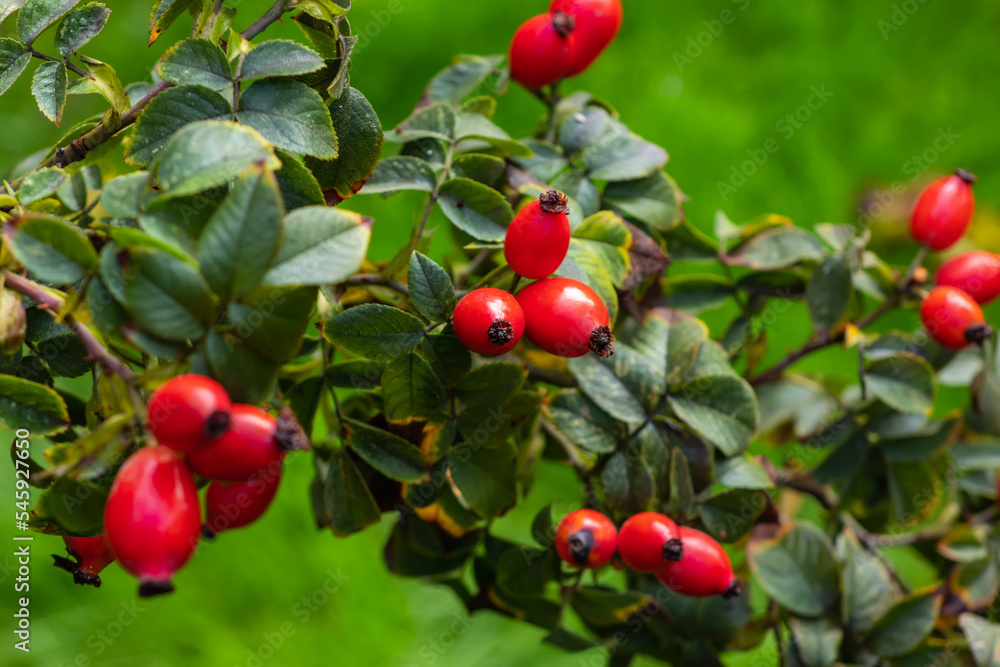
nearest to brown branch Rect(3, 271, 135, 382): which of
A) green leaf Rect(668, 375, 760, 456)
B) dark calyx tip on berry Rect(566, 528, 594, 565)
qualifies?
dark calyx tip on berry Rect(566, 528, 594, 565)

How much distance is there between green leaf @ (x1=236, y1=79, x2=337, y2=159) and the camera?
625 millimetres

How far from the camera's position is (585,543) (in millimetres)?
735

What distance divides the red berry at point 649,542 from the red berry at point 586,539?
16 millimetres

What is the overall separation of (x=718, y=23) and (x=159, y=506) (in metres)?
2.32

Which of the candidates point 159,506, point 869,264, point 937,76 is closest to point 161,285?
point 159,506

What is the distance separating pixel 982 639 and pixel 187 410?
0.99m

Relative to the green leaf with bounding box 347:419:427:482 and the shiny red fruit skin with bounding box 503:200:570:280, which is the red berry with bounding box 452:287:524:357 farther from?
the green leaf with bounding box 347:419:427:482

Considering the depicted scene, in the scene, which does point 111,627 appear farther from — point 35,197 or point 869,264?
point 869,264

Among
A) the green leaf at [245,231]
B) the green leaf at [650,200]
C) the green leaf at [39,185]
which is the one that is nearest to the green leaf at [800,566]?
the green leaf at [650,200]

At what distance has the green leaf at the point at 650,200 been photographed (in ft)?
3.01

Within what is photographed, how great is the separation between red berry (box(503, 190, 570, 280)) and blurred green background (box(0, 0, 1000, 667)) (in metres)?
1.31

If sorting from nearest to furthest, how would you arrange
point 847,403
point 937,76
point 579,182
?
point 579,182 → point 847,403 → point 937,76

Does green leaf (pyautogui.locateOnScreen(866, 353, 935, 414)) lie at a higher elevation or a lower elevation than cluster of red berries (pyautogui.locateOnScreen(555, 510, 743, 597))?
higher

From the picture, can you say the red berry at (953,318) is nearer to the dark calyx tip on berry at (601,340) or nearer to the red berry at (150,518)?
the dark calyx tip on berry at (601,340)
